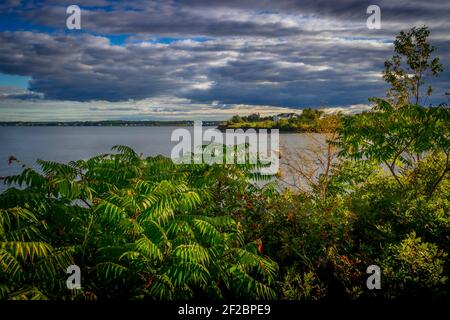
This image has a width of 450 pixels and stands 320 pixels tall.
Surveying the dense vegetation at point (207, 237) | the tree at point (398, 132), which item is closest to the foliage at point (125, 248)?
the dense vegetation at point (207, 237)

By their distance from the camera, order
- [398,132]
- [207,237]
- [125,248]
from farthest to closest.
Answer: [398,132], [207,237], [125,248]

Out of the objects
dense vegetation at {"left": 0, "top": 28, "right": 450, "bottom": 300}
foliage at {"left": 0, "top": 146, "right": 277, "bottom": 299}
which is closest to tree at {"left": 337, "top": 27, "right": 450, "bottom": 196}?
dense vegetation at {"left": 0, "top": 28, "right": 450, "bottom": 300}

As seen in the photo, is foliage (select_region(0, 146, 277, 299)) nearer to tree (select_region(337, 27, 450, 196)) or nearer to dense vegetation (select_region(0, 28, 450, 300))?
dense vegetation (select_region(0, 28, 450, 300))

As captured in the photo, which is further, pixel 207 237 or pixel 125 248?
pixel 207 237

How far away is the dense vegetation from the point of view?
522 cm

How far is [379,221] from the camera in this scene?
7547mm

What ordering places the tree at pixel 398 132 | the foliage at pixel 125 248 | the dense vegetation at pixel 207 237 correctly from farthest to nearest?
1. the tree at pixel 398 132
2. the dense vegetation at pixel 207 237
3. the foliage at pixel 125 248

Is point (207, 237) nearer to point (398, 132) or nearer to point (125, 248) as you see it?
point (125, 248)

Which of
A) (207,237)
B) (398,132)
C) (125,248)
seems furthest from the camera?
(398,132)

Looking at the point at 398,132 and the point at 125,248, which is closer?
the point at 125,248

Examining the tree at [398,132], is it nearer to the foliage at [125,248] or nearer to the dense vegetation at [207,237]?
the dense vegetation at [207,237]

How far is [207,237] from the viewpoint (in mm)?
6070

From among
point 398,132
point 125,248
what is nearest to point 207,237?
point 125,248

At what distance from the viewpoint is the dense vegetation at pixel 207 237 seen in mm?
5219
